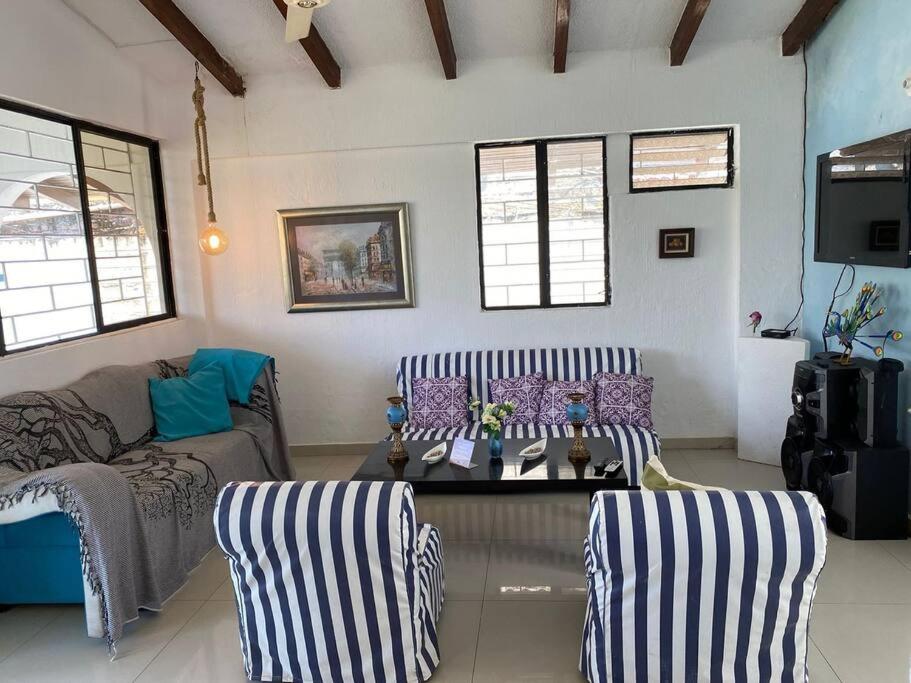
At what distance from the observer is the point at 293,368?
5.52 m

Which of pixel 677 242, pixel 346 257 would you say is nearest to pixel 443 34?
pixel 346 257

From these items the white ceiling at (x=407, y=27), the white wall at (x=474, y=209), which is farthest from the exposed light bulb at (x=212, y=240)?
the white ceiling at (x=407, y=27)

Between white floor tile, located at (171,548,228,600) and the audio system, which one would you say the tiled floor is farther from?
the audio system

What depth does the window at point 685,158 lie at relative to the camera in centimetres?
498

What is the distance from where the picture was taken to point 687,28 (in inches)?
174

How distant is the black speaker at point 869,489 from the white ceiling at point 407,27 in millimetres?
2920

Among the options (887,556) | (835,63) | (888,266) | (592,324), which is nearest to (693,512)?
(887,556)

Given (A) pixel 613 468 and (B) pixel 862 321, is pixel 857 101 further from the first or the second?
(A) pixel 613 468

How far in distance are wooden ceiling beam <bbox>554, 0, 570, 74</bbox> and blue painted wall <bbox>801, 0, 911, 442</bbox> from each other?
66.9 inches

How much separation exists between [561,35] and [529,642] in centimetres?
374

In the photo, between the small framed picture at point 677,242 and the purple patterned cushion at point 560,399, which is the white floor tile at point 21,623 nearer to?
the purple patterned cushion at point 560,399

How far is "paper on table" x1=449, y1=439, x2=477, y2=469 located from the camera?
3596 millimetres

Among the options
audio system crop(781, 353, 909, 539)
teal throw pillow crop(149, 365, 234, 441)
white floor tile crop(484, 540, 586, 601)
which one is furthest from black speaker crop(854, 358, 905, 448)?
teal throw pillow crop(149, 365, 234, 441)

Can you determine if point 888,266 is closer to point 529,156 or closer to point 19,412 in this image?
point 529,156
